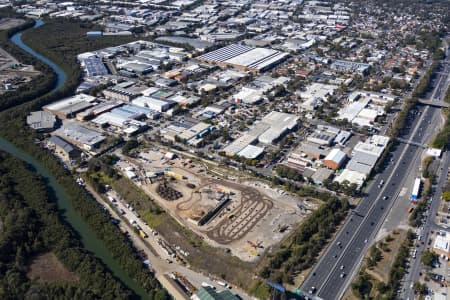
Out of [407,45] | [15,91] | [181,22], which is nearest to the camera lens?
[15,91]

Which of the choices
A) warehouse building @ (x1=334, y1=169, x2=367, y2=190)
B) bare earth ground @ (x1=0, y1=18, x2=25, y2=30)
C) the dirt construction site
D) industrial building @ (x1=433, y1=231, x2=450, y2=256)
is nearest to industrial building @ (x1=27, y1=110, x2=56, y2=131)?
the dirt construction site

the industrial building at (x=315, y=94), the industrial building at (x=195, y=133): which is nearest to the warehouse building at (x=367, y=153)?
the industrial building at (x=315, y=94)

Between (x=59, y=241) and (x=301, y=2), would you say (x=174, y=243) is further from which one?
(x=301, y=2)

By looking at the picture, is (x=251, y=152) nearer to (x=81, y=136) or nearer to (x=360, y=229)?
(x=360, y=229)

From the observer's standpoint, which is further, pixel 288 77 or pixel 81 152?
pixel 288 77

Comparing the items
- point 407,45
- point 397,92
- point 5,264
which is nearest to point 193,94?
point 397,92

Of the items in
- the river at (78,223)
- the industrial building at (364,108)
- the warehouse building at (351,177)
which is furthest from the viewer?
the industrial building at (364,108)

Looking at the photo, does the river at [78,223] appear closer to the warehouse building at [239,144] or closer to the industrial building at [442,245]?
the warehouse building at [239,144]
